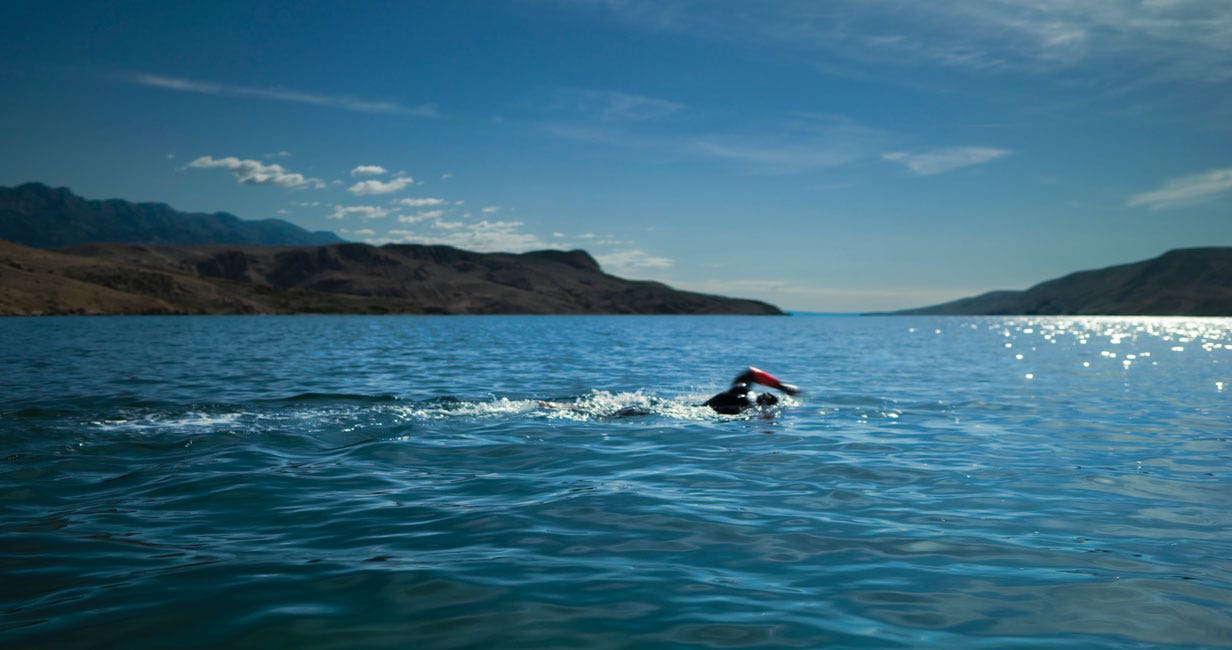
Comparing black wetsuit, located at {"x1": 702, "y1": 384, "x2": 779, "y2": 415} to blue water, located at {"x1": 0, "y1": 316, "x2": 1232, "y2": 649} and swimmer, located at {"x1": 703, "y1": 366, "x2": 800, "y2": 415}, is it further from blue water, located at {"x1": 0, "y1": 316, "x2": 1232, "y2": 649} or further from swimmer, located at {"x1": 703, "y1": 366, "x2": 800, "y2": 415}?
blue water, located at {"x1": 0, "y1": 316, "x2": 1232, "y2": 649}

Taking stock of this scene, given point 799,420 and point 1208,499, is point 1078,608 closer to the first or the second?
point 1208,499

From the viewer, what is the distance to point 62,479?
987 centimetres

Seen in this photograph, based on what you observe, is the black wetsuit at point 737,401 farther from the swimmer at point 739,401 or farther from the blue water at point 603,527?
the blue water at point 603,527

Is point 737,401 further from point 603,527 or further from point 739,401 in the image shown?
point 603,527

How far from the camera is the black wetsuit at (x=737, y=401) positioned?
708 inches

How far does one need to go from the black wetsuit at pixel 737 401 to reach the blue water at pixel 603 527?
124cm

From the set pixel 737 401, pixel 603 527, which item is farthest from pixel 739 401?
pixel 603 527

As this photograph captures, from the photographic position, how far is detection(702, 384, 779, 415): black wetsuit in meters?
18.0

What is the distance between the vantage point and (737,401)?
59.7 feet

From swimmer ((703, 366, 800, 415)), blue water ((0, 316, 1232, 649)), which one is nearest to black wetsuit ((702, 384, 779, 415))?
swimmer ((703, 366, 800, 415))

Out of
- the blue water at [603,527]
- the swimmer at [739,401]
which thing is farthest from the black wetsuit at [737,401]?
the blue water at [603,527]

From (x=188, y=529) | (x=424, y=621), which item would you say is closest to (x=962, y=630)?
(x=424, y=621)

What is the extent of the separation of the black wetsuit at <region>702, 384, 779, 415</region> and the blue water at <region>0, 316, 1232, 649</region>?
124 cm

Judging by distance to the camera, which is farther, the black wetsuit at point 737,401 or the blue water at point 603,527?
the black wetsuit at point 737,401
